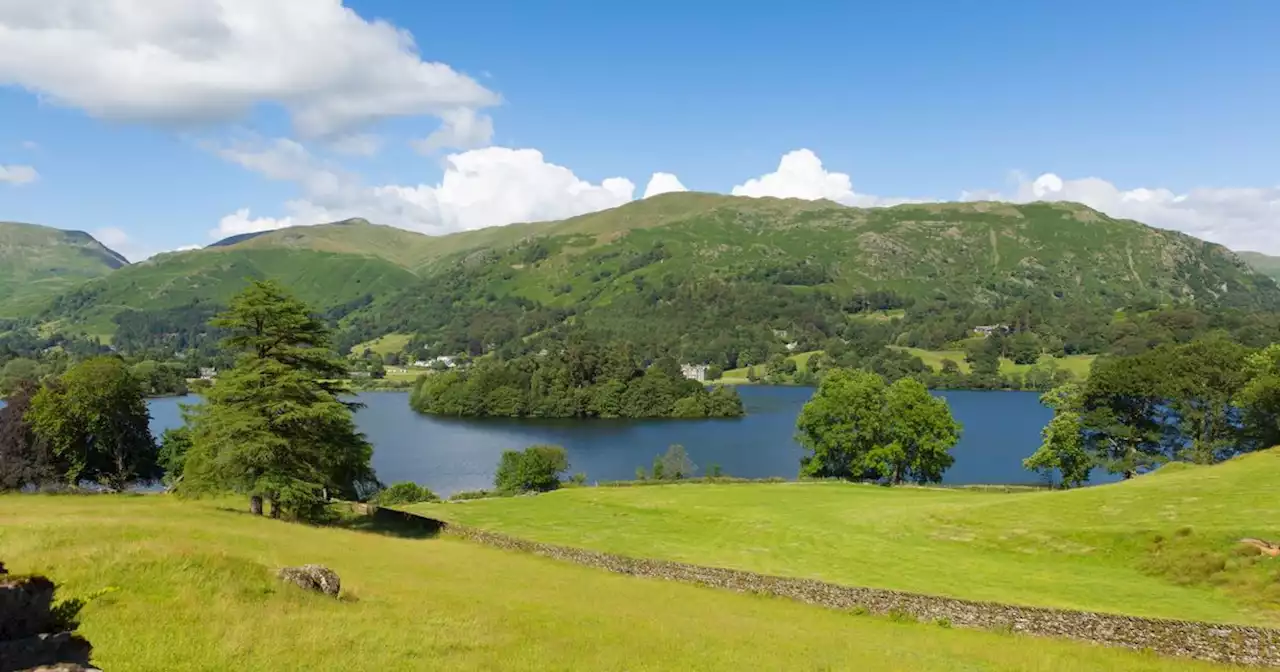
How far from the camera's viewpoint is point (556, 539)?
153ft

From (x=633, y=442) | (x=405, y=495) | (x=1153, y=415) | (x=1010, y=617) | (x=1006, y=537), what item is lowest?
(x=633, y=442)

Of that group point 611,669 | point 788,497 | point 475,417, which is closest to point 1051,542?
point 788,497

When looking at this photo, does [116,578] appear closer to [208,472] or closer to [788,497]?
[208,472]

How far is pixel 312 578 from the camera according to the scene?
21109 mm

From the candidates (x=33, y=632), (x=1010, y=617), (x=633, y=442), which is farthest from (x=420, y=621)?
(x=633, y=442)

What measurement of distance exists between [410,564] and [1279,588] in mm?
36721

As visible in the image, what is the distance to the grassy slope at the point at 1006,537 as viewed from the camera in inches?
1240

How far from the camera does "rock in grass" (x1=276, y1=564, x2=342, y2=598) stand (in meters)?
20.7

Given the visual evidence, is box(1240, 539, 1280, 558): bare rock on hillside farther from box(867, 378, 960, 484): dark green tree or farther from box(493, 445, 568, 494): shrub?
box(493, 445, 568, 494): shrub

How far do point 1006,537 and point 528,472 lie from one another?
58.1 meters

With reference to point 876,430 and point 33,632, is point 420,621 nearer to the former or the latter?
point 33,632

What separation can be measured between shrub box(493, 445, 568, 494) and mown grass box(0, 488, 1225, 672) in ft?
176

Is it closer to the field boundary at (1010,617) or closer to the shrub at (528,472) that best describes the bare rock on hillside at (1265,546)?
the field boundary at (1010,617)

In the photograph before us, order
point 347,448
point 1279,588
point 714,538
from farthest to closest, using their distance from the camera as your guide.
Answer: point 347,448 → point 714,538 → point 1279,588
